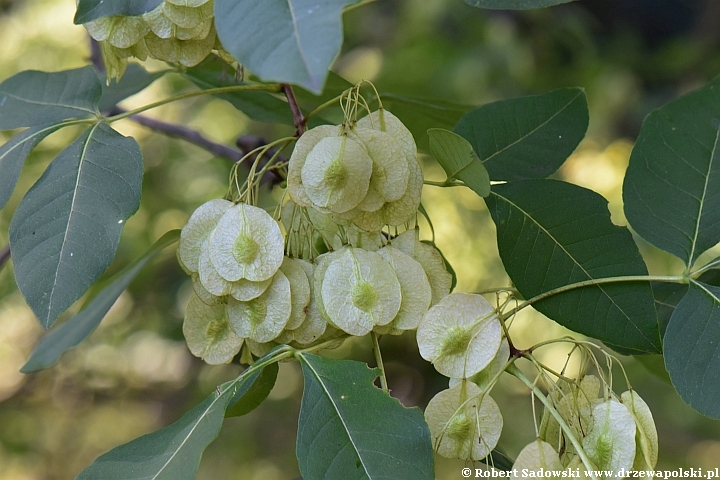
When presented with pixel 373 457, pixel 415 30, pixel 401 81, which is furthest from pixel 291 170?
pixel 415 30

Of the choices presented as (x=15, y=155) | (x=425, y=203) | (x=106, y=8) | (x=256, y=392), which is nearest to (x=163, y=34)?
(x=106, y=8)

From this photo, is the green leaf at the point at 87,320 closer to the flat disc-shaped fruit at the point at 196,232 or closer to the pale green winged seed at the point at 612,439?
the flat disc-shaped fruit at the point at 196,232

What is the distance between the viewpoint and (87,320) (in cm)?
113

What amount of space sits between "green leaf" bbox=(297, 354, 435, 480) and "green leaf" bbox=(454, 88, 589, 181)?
0.36m

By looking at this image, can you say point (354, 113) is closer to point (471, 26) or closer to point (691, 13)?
point (471, 26)

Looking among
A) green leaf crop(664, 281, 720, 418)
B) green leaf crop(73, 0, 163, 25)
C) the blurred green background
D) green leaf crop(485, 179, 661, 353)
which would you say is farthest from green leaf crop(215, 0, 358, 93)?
the blurred green background

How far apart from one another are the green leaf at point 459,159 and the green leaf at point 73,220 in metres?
0.33

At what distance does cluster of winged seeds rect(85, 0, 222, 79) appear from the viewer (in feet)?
2.62

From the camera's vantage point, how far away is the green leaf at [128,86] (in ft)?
3.60

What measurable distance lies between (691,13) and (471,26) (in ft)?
5.48

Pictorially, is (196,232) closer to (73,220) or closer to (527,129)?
(73,220)

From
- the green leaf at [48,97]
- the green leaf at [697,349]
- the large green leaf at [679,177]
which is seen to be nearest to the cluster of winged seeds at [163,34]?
the green leaf at [48,97]

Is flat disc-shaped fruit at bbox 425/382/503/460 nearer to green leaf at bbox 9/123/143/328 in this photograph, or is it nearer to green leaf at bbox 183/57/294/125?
green leaf at bbox 9/123/143/328

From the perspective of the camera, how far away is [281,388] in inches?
122
